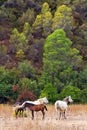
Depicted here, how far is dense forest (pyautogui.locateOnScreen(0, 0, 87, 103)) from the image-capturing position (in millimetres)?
35312

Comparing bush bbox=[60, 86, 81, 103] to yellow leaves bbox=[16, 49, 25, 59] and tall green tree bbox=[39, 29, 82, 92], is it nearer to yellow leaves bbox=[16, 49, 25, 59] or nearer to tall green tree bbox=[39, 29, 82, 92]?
tall green tree bbox=[39, 29, 82, 92]

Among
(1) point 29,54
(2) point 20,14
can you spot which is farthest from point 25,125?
(2) point 20,14

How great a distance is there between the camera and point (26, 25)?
46.0 meters

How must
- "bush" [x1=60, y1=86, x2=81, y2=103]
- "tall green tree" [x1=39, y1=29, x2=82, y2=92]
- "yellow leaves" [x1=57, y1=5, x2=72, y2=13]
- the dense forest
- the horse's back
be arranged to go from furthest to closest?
"yellow leaves" [x1=57, y1=5, x2=72, y2=13] → "tall green tree" [x1=39, y1=29, x2=82, y2=92] → the dense forest → "bush" [x1=60, y1=86, x2=81, y2=103] → the horse's back

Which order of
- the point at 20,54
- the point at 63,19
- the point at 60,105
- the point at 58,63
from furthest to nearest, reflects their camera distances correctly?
1. the point at 63,19
2. the point at 20,54
3. the point at 58,63
4. the point at 60,105

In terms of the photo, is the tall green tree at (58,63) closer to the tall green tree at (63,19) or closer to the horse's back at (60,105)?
the tall green tree at (63,19)

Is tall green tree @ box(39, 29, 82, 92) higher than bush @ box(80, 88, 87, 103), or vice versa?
tall green tree @ box(39, 29, 82, 92)

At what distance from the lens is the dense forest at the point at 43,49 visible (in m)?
35.3

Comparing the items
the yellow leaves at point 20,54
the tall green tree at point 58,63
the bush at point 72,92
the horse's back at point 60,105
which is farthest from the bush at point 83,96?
the horse's back at point 60,105

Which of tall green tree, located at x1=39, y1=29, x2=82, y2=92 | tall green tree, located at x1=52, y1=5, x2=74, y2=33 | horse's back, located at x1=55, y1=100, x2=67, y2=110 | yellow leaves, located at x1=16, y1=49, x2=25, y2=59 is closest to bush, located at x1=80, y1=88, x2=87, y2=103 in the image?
tall green tree, located at x1=39, y1=29, x2=82, y2=92

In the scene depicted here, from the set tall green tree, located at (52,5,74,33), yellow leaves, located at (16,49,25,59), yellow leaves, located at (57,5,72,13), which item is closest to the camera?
yellow leaves, located at (16,49,25,59)

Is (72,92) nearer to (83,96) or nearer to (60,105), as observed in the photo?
(83,96)

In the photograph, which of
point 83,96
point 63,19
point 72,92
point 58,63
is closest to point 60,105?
point 72,92

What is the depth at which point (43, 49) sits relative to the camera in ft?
143
